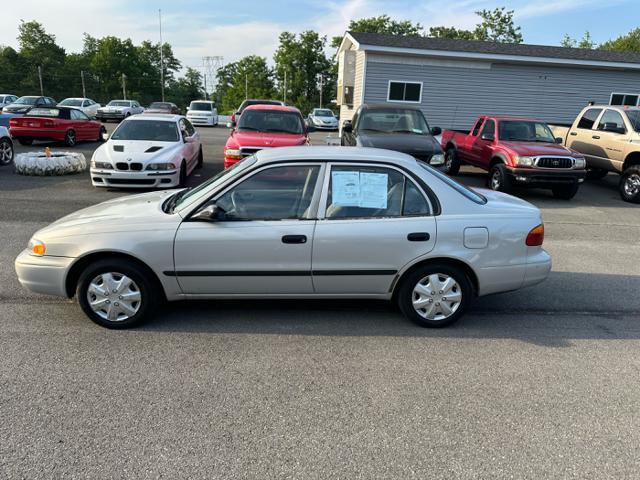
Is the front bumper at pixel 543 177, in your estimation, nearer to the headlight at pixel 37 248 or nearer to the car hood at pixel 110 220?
the car hood at pixel 110 220

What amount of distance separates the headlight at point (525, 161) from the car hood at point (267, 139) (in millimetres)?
4661

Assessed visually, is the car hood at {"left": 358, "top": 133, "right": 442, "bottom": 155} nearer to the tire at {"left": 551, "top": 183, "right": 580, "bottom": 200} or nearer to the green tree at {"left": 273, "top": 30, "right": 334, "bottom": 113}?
the tire at {"left": 551, "top": 183, "right": 580, "bottom": 200}

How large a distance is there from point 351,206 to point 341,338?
1.13m

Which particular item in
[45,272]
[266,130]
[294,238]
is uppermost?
[266,130]

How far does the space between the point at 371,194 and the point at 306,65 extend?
7046 centimetres

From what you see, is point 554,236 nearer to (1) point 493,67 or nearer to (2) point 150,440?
(2) point 150,440

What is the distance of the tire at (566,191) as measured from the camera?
11.2m

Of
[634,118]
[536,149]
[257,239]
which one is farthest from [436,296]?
[634,118]

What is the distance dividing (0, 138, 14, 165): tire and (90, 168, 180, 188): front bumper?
4.72 metres

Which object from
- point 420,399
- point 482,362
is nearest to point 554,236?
point 482,362

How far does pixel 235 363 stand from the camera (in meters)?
3.74

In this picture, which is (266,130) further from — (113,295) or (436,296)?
(436,296)

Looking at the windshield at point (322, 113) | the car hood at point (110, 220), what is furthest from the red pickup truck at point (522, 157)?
the windshield at point (322, 113)

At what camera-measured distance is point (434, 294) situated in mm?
4348
